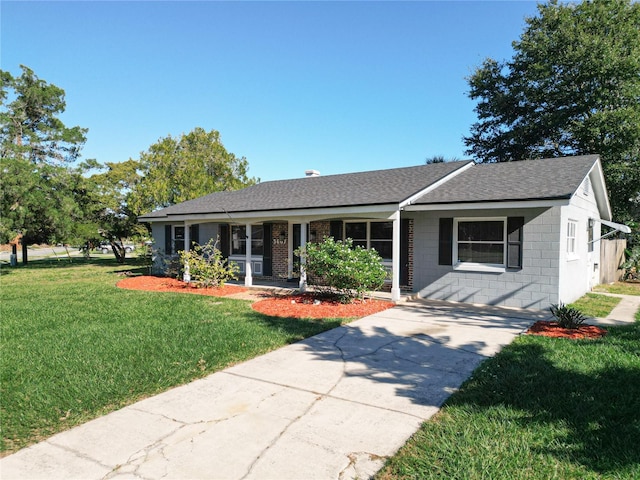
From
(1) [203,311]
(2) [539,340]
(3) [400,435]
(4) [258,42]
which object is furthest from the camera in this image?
(4) [258,42]

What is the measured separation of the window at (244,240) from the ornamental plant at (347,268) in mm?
5445

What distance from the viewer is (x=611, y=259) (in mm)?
15617

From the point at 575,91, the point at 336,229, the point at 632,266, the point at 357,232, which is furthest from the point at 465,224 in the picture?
the point at 575,91

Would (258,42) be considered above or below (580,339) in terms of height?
above

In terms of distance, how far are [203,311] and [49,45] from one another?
8.34 meters

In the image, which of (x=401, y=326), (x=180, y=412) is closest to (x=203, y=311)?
(x=401, y=326)

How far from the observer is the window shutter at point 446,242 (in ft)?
34.7

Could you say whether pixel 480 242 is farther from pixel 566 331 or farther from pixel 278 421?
pixel 278 421

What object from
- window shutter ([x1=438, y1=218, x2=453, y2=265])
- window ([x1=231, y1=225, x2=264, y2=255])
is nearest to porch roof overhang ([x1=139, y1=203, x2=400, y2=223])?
window ([x1=231, y1=225, x2=264, y2=255])

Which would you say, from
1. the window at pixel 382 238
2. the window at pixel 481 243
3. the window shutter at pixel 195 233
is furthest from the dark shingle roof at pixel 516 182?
the window shutter at pixel 195 233

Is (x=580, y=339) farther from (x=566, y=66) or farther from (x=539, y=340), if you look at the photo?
(x=566, y=66)

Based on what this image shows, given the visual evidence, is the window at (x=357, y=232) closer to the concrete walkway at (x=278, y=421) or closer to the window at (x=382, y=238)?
the window at (x=382, y=238)

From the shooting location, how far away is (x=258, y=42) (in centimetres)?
1219

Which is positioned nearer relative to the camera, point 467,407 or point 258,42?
point 467,407
